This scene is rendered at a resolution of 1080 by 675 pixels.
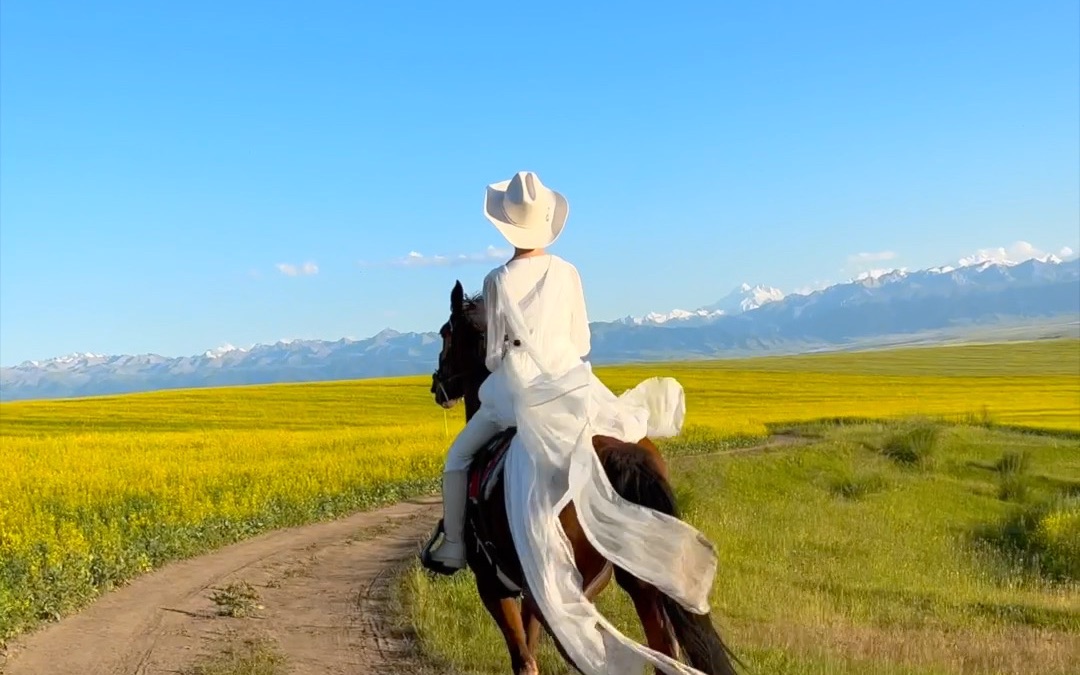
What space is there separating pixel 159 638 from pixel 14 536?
15.6 feet

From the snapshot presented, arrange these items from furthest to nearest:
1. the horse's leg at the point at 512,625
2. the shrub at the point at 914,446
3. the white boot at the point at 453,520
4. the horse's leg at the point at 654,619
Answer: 1. the shrub at the point at 914,446
2. the horse's leg at the point at 512,625
3. the white boot at the point at 453,520
4. the horse's leg at the point at 654,619

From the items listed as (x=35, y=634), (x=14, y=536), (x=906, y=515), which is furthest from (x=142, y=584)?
(x=906, y=515)

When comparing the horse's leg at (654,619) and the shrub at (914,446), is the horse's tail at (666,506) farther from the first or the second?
the shrub at (914,446)

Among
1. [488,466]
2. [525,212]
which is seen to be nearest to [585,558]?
[488,466]

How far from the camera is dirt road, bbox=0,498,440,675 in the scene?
6629 mm

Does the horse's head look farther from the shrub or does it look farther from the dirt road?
the shrub

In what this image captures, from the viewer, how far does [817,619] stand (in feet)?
27.0

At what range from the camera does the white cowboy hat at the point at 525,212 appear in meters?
4.45

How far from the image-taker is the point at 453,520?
15.7 ft

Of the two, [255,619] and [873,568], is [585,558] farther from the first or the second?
[873,568]

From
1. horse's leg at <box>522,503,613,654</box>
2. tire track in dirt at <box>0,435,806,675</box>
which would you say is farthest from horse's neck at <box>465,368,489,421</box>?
tire track in dirt at <box>0,435,806,675</box>

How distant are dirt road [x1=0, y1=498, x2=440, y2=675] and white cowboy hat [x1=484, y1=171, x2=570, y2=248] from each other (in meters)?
3.26

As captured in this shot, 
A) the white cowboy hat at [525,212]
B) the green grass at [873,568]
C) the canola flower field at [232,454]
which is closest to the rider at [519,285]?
the white cowboy hat at [525,212]

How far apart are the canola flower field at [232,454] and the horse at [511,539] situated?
4696mm
